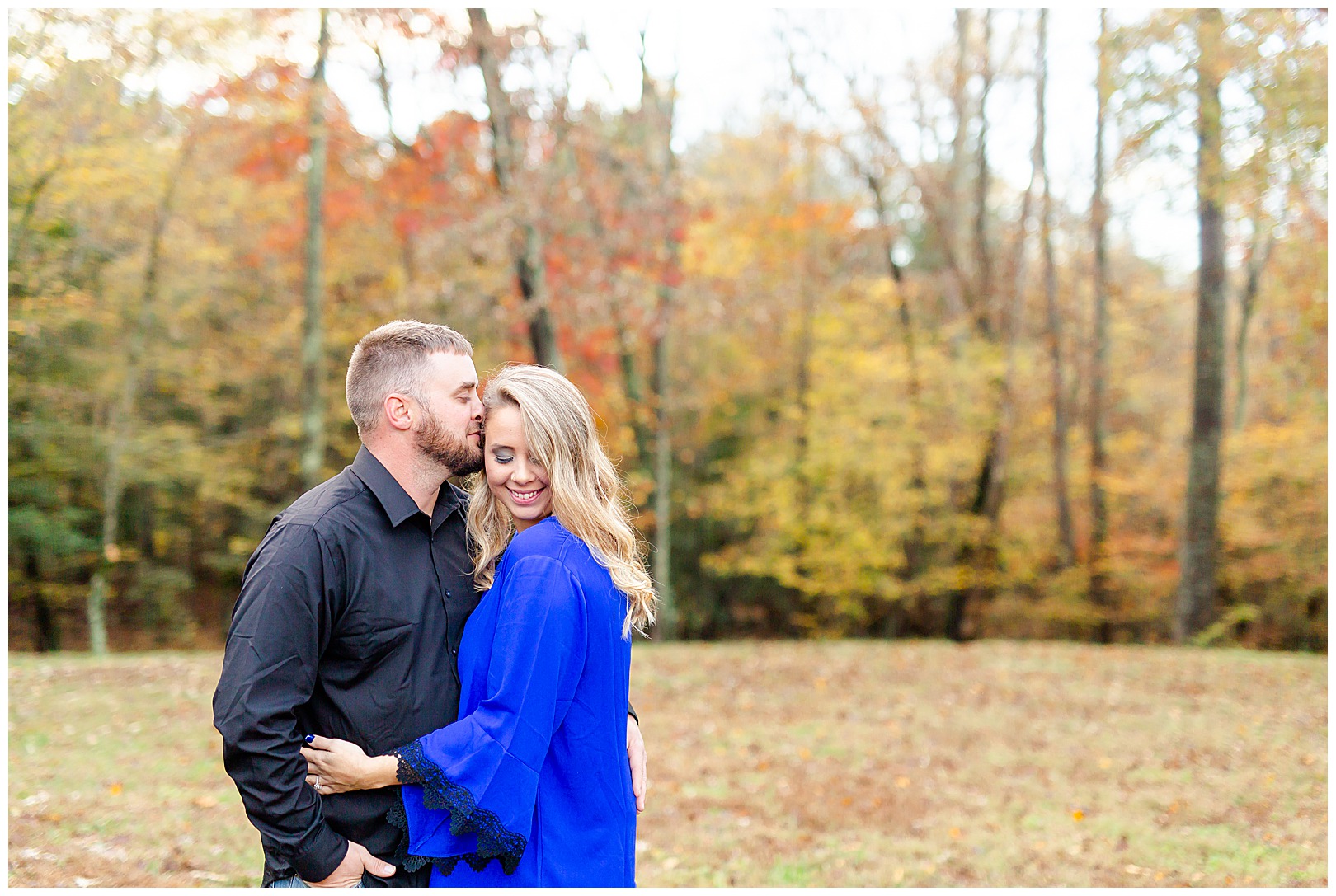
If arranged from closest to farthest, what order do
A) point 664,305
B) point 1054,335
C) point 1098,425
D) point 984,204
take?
point 664,305, point 984,204, point 1054,335, point 1098,425

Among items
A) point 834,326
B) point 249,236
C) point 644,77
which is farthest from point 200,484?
point 834,326

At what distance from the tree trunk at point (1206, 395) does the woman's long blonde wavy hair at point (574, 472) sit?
1205 cm

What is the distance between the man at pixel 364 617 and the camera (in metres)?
2.09

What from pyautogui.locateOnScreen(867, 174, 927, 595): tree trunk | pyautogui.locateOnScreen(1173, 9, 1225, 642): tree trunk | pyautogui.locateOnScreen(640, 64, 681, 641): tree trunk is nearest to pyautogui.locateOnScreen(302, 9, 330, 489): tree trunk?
pyautogui.locateOnScreen(640, 64, 681, 641): tree trunk

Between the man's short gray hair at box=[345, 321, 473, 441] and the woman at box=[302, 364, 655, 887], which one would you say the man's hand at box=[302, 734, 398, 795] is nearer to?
the woman at box=[302, 364, 655, 887]

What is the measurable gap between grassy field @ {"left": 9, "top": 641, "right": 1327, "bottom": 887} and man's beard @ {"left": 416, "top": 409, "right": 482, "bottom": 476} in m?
3.44

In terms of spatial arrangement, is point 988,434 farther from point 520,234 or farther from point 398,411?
point 398,411

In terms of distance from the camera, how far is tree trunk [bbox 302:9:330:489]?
43.6 ft

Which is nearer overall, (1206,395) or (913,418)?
(1206,395)

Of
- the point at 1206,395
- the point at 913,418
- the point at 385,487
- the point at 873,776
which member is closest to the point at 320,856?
the point at 385,487

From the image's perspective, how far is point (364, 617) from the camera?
230 cm

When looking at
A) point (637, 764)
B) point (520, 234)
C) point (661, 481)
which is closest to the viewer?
point (637, 764)

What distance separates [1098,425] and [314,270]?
15.1 meters

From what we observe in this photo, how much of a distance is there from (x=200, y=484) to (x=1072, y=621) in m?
17.2
